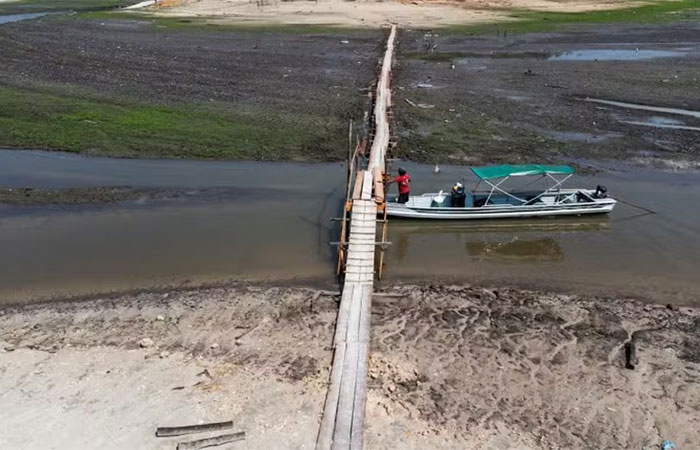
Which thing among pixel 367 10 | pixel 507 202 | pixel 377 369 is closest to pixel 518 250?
pixel 507 202

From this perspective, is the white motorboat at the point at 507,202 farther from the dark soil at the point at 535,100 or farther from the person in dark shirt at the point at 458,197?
the dark soil at the point at 535,100

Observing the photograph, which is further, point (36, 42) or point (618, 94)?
point (36, 42)

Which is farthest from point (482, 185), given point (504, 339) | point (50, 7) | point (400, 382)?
point (50, 7)

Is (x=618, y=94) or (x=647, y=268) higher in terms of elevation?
(x=618, y=94)

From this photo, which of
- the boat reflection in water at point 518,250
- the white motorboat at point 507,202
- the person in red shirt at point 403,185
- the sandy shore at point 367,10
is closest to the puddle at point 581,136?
the white motorboat at point 507,202

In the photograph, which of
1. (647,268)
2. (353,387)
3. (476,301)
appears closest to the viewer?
(353,387)

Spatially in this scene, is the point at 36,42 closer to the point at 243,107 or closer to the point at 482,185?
the point at 243,107
